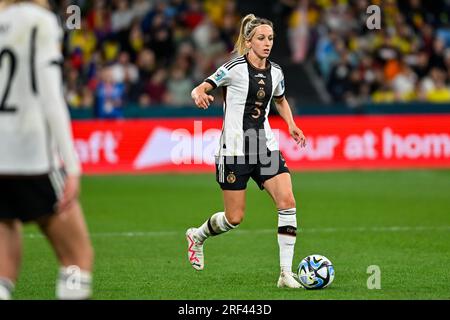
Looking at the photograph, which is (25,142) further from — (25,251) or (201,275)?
(25,251)

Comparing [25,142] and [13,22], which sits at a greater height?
[13,22]

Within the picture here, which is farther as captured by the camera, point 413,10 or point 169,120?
point 413,10

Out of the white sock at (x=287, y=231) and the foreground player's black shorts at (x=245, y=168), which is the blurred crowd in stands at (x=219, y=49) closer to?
the foreground player's black shorts at (x=245, y=168)

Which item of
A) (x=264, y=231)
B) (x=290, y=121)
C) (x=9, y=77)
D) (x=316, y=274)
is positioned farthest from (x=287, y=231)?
(x=264, y=231)

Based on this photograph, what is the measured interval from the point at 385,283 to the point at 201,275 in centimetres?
179

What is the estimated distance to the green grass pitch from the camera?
872 cm

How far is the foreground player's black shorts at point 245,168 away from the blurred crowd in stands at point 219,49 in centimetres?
1320

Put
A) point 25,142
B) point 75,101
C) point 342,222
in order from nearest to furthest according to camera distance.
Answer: point 25,142 < point 342,222 < point 75,101

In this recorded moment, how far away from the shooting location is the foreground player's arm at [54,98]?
563cm

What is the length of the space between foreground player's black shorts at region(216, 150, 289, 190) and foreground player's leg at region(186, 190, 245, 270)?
0.32 ft

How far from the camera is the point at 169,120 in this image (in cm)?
2095

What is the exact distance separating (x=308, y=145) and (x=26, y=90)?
Result: 15814 mm

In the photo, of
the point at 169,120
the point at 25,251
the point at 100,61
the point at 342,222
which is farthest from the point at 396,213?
the point at 100,61

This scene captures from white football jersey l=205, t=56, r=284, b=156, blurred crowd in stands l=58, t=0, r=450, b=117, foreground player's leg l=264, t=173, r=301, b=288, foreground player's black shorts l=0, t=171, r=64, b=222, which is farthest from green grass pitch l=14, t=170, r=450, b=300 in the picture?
blurred crowd in stands l=58, t=0, r=450, b=117
